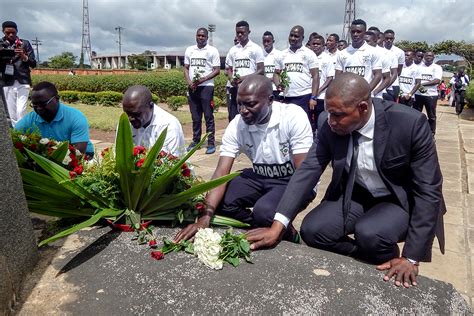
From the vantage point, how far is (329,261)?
6.16 feet

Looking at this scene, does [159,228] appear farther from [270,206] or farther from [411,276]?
[411,276]

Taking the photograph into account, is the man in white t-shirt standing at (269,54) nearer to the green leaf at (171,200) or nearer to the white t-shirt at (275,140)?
the white t-shirt at (275,140)

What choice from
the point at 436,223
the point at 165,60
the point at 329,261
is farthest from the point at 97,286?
the point at 165,60

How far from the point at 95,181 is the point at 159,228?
1.36 ft

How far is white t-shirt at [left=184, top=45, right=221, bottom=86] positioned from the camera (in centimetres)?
625

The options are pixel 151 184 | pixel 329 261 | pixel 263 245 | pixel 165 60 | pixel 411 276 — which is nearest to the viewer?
pixel 411 276

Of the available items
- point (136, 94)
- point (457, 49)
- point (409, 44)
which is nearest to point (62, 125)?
point (136, 94)

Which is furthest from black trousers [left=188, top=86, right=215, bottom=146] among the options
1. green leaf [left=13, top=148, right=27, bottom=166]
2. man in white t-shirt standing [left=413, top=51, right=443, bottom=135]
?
man in white t-shirt standing [left=413, top=51, right=443, bottom=135]

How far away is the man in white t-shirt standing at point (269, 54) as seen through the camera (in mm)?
6546

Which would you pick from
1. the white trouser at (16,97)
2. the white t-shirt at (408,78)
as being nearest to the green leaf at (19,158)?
the white trouser at (16,97)

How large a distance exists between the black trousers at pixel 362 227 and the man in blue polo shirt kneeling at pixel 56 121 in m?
2.21

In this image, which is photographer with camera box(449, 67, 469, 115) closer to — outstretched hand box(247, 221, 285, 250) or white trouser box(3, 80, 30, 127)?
white trouser box(3, 80, 30, 127)

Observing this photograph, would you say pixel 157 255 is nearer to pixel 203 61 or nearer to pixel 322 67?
pixel 203 61

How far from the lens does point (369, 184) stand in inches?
96.0
